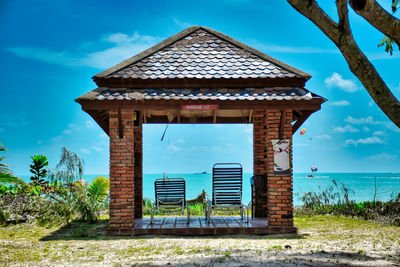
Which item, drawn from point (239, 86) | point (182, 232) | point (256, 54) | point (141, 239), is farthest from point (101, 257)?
point (256, 54)

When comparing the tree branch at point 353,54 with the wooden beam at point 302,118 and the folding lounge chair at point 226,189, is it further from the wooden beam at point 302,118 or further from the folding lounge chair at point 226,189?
the folding lounge chair at point 226,189

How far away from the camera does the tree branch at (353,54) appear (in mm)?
5426

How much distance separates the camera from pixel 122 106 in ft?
28.5

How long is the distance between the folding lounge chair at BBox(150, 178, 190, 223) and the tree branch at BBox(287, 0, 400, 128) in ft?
17.0

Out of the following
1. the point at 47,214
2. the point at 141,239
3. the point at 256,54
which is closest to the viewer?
the point at 141,239

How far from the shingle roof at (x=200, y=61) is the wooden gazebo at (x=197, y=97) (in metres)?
0.02

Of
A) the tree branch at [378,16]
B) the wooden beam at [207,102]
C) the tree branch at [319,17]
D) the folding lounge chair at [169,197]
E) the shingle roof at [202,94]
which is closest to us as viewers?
the tree branch at [378,16]

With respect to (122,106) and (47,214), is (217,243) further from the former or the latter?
(47,214)

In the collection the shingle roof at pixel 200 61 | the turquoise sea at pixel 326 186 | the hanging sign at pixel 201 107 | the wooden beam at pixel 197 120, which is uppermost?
the shingle roof at pixel 200 61

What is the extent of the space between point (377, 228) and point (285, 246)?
13.2ft

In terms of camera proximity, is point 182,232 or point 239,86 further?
point 239,86

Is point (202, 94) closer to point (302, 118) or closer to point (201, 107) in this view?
point (201, 107)

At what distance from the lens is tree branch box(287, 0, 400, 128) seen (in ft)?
17.8

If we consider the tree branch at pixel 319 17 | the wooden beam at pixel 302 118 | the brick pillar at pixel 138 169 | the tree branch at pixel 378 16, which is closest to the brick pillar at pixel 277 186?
the wooden beam at pixel 302 118
